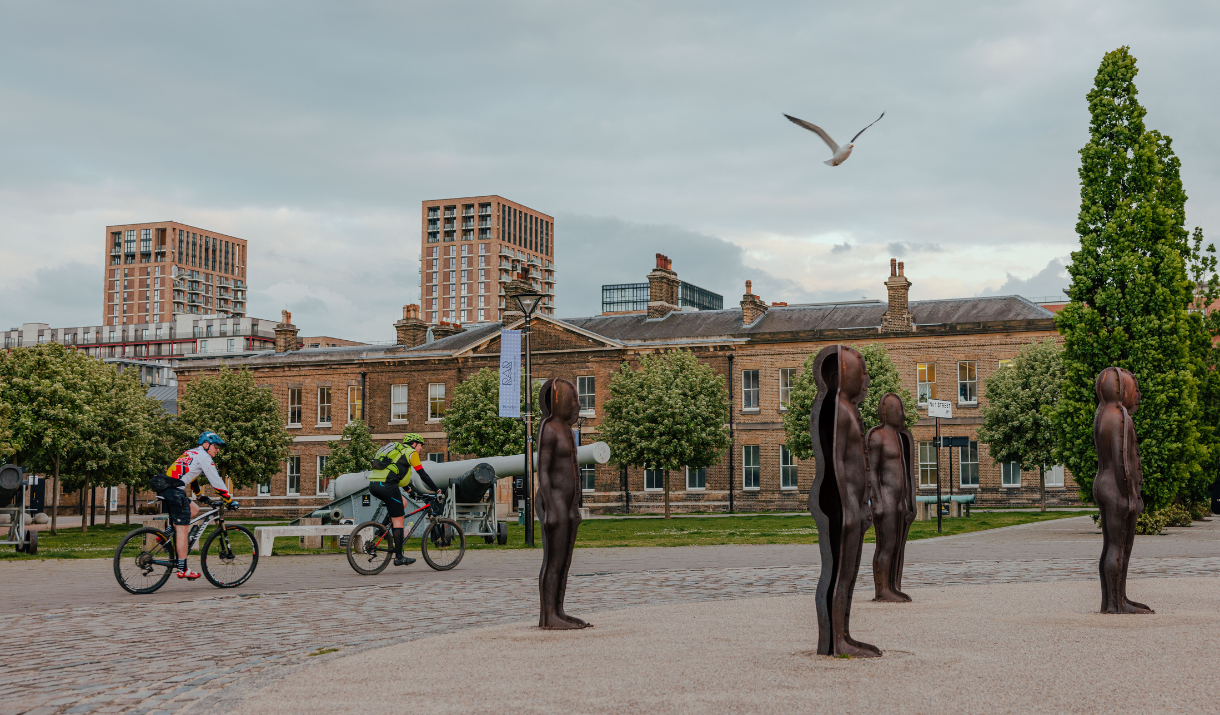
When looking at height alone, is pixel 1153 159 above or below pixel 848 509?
above

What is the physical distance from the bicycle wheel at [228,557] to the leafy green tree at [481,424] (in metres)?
29.3

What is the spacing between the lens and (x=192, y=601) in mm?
11969

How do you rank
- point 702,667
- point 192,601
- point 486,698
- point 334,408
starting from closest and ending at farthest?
point 486,698 < point 702,667 < point 192,601 < point 334,408

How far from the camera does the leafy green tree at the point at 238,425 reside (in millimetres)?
42156

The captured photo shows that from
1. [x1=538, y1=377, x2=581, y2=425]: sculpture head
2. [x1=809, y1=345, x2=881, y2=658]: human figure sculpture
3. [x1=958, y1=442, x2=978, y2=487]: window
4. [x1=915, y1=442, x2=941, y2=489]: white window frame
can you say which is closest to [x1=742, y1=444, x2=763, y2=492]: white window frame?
[x1=915, y1=442, x2=941, y2=489]: white window frame

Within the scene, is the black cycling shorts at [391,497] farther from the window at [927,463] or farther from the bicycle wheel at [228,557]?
the window at [927,463]

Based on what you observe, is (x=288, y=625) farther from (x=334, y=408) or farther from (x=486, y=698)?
(x=334, y=408)

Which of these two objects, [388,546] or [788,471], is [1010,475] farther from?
[388,546]

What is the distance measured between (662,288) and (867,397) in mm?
14660

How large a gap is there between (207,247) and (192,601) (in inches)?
7191

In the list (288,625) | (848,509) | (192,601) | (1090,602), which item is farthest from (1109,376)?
(192,601)

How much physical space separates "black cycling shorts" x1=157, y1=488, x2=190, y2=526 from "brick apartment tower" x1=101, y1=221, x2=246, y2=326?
17142 centimetres

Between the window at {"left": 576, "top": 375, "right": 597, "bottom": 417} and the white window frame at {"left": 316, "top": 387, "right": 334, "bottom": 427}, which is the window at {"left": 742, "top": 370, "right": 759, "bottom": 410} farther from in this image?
the white window frame at {"left": 316, "top": 387, "right": 334, "bottom": 427}

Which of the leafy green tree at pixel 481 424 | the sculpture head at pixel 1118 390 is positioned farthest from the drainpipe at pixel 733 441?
the sculpture head at pixel 1118 390
